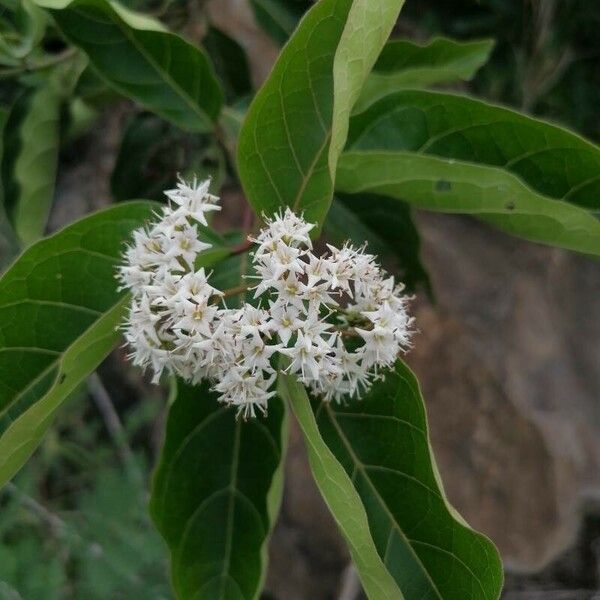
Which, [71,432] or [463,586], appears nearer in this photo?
[463,586]

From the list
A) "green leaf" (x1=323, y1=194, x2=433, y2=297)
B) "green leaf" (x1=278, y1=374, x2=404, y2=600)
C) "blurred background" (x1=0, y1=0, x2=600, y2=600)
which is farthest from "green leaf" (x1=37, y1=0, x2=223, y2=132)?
"blurred background" (x1=0, y1=0, x2=600, y2=600)

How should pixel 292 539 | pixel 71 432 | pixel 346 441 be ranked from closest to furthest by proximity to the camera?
pixel 346 441
pixel 292 539
pixel 71 432

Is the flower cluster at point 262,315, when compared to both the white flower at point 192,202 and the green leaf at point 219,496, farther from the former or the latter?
the green leaf at point 219,496

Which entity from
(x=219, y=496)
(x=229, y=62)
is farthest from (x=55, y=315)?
(x=229, y=62)

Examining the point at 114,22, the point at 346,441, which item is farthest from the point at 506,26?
the point at 346,441

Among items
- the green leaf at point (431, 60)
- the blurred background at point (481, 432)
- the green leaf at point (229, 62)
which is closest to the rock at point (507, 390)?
the blurred background at point (481, 432)

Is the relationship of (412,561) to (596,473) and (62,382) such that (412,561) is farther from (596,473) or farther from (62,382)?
(596,473)

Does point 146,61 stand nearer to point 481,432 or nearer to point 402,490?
point 402,490
